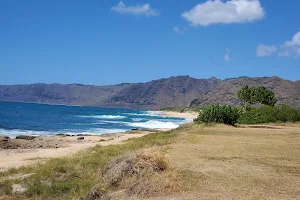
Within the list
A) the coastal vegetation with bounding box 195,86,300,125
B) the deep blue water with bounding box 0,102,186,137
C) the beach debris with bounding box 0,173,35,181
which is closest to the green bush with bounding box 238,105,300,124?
the coastal vegetation with bounding box 195,86,300,125

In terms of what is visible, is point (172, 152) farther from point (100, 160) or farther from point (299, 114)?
point (299, 114)

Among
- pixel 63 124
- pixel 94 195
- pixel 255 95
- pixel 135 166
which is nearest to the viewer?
pixel 94 195

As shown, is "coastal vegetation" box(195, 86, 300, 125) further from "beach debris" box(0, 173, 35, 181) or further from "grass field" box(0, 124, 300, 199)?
"beach debris" box(0, 173, 35, 181)

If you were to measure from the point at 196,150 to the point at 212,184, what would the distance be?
7613mm

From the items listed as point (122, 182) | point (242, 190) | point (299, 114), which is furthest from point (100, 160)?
point (299, 114)

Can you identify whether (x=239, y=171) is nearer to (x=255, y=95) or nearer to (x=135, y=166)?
(x=135, y=166)

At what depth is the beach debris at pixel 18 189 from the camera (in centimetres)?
1523

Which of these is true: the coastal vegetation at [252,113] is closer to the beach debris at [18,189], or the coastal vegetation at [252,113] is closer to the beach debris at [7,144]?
the beach debris at [7,144]

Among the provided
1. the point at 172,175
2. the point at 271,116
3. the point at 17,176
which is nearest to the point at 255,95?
the point at 271,116

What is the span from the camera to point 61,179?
54.8ft

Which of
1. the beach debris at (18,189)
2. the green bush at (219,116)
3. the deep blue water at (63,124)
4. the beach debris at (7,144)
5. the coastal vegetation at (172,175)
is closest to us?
the coastal vegetation at (172,175)

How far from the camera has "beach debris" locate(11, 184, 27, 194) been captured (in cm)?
1523

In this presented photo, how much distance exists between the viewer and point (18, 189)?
1551 cm

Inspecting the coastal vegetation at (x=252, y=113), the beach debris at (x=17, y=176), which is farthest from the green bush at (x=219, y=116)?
the beach debris at (x=17, y=176)
